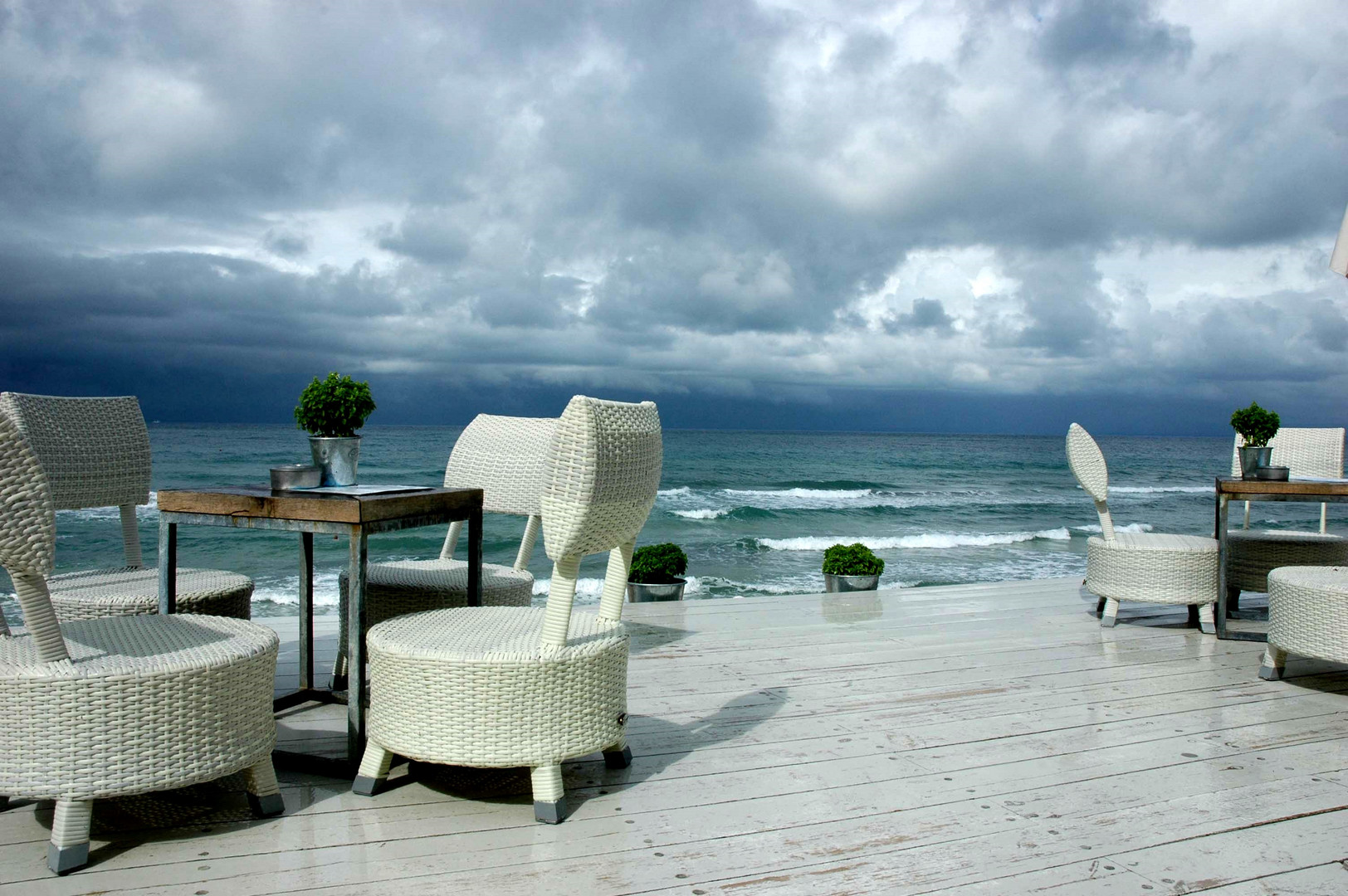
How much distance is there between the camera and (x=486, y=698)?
5.86ft

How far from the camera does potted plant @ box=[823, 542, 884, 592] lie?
554cm

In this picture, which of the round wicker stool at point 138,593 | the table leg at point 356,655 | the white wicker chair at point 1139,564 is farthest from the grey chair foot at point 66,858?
the white wicker chair at point 1139,564

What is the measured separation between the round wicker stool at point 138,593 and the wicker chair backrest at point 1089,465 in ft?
11.9

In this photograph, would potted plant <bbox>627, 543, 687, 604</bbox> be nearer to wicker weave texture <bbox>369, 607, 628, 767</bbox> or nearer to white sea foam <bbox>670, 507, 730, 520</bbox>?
wicker weave texture <bbox>369, 607, 628, 767</bbox>

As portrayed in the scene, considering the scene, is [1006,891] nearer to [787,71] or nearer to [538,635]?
[538,635]

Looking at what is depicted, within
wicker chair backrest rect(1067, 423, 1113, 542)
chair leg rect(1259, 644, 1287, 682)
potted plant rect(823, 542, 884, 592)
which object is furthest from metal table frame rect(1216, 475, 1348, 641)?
potted plant rect(823, 542, 884, 592)

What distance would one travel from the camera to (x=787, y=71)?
10.2m

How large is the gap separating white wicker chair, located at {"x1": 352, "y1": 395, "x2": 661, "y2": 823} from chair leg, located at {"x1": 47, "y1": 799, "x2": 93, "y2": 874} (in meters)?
0.55

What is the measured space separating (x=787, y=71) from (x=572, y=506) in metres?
9.80

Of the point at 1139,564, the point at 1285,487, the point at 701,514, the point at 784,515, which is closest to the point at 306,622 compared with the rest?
the point at 1139,564

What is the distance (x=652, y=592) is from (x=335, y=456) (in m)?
2.99

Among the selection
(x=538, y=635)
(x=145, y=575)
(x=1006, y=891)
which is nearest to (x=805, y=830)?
(x=1006, y=891)

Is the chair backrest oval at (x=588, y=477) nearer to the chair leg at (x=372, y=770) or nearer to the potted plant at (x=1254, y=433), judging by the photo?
the chair leg at (x=372, y=770)

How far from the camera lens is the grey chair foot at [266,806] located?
1833 millimetres
